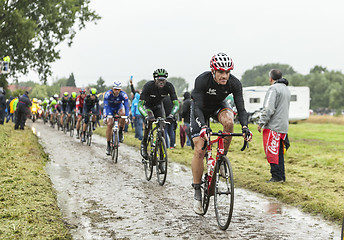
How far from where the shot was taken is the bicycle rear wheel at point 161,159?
8234mm

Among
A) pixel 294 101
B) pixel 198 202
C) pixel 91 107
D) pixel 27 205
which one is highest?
pixel 294 101

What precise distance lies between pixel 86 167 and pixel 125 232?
18.5ft

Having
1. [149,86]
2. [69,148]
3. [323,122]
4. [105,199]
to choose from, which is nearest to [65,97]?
[69,148]

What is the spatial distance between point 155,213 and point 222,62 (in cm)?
229

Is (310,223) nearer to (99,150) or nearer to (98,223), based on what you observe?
(98,223)

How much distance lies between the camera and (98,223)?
5.55 meters

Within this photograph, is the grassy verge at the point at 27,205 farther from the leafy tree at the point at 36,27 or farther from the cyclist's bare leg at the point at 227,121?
the leafy tree at the point at 36,27

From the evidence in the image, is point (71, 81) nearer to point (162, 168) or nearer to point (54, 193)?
point (162, 168)

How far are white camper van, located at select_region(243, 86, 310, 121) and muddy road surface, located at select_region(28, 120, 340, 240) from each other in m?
32.9

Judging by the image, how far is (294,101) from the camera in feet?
135

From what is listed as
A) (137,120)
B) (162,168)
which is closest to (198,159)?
(162,168)

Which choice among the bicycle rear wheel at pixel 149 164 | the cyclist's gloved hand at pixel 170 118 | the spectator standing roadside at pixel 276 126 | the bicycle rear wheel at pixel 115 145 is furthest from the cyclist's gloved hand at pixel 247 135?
the bicycle rear wheel at pixel 115 145

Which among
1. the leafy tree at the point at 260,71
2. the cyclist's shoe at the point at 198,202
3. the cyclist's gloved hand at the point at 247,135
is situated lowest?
the cyclist's shoe at the point at 198,202

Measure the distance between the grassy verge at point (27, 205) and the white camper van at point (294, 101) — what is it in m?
33.5
